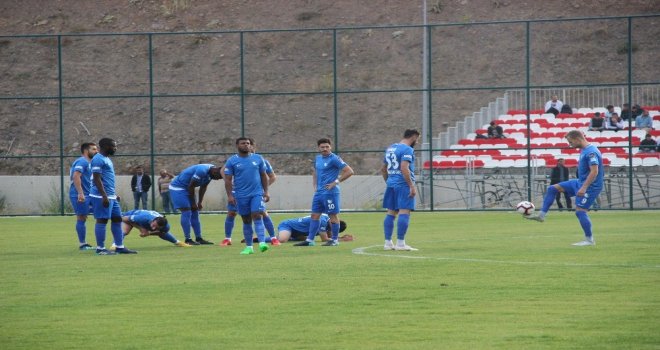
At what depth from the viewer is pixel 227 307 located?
11.7 metres

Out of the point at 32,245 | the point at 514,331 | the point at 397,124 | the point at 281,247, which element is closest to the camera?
the point at 514,331

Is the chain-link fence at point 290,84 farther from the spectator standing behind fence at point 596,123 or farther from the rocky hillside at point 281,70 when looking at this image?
the spectator standing behind fence at point 596,123

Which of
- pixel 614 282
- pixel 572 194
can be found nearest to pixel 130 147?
pixel 572 194

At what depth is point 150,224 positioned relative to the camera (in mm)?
20734

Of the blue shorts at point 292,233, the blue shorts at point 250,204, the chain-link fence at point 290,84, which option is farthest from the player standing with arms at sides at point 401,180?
the chain-link fence at point 290,84

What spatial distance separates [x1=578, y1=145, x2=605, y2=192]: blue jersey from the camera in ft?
59.6

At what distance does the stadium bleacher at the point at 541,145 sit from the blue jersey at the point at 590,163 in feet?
57.2

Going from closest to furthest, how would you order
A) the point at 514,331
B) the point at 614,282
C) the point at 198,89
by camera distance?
the point at 514,331
the point at 614,282
the point at 198,89

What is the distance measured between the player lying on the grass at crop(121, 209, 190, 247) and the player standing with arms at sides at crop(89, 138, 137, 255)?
Answer: 1867mm

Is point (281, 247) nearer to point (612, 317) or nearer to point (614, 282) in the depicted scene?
point (614, 282)

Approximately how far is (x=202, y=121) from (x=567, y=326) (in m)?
42.8

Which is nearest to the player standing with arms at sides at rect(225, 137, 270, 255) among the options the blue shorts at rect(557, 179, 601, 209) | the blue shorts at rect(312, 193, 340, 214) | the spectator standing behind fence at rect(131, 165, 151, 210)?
the blue shorts at rect(312, 193, 340, 214)

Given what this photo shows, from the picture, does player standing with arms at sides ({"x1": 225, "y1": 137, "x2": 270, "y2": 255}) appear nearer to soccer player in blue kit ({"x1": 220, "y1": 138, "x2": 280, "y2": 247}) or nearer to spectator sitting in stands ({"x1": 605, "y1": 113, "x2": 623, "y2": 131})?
soccer player in blue kit ({"x1": 220, "y1": 138, "x2": 280, "y2": 247})

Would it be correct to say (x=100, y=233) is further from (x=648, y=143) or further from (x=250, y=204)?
(x=648, y=143)
